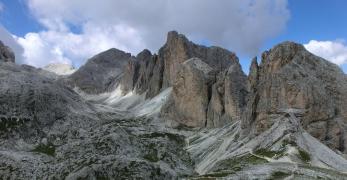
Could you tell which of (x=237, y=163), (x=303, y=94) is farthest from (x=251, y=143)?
(x=303, y=94)

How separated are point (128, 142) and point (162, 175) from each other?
149ft

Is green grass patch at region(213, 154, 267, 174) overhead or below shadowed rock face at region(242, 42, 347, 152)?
below

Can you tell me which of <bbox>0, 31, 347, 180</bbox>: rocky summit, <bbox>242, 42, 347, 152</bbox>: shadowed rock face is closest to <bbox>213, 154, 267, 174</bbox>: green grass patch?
<bbox>0, 31, 347, 180</bbox>: rocky summit

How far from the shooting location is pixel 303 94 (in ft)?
443

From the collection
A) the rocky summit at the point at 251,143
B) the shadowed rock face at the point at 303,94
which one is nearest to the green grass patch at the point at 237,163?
the rocky summit at the point at 251,143

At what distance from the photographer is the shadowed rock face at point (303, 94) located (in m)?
132

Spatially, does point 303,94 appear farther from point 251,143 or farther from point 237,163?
point 237,163

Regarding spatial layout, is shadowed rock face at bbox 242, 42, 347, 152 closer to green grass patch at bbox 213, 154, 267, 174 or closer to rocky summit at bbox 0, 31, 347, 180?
rocky summit at bbox 0, 31, 347, 180

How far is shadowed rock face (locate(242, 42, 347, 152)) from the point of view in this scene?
434ft

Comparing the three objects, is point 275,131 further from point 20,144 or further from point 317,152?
point 20,144

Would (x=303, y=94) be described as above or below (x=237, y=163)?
above

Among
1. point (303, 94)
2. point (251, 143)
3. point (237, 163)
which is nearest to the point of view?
point (237, 163)

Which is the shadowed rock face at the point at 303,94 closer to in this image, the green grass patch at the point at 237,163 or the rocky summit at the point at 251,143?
the rocky summit at the point at 251,143

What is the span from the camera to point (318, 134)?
131 meters
